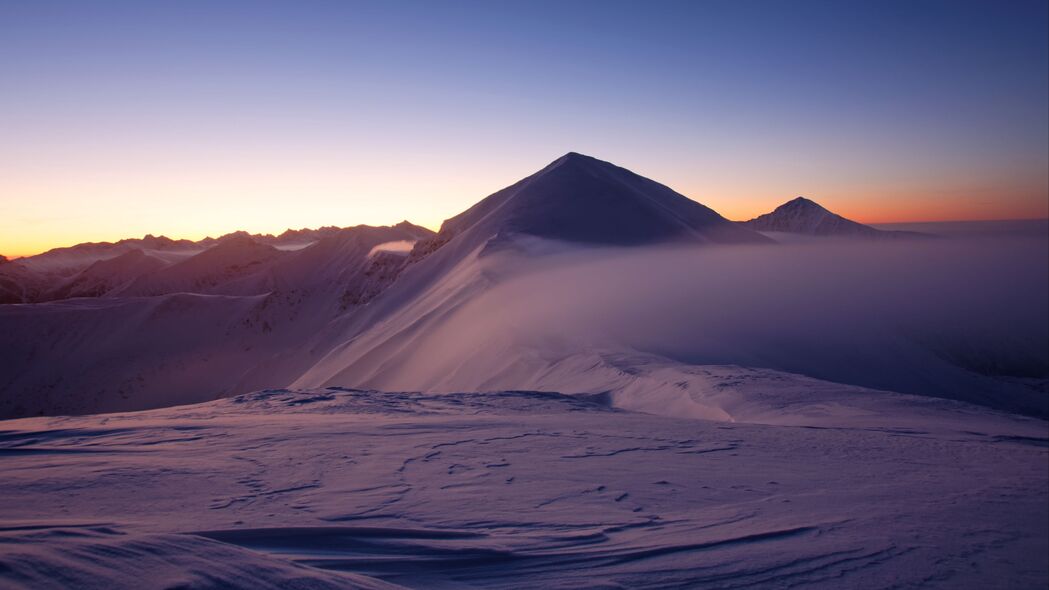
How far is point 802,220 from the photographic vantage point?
151 metres

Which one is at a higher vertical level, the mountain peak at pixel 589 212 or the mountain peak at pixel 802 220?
the mountain peak at pixel 802 220

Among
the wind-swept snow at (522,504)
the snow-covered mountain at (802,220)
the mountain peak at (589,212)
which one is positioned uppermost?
the snow-covered mountain at (802,220)

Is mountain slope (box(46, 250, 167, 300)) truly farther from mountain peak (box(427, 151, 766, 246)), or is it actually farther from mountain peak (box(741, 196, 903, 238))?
mountain peak (box(741, 196, 903, 238))

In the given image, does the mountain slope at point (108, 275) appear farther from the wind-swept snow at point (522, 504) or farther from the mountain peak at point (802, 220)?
the mountain peak at point (802, 220)

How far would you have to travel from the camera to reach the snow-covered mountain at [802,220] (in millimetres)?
137500

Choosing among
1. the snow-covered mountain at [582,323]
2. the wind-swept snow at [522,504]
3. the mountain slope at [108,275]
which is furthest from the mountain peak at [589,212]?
the mountain slope at [108,275]

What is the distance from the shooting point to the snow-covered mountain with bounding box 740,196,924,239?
138 meters

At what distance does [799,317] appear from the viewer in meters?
16.9

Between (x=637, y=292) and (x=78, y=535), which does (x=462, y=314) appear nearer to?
(x=637, y=292)

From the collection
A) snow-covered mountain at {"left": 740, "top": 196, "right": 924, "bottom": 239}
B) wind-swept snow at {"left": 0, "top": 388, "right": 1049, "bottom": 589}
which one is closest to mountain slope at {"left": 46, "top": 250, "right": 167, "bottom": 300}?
wind-swept snow at {"left": 0, "top": 388, "right": 1049, "bottom": 589}

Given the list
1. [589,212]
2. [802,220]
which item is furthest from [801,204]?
[589,212]

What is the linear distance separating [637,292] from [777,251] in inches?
762

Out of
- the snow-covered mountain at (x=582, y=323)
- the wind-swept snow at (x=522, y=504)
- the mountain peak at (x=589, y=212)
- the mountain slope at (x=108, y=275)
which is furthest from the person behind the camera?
the mountain slope at (x=108, y=275)

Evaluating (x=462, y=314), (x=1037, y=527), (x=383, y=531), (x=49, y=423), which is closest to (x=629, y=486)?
(x=383, y=531)
